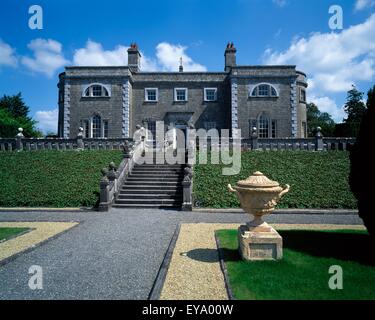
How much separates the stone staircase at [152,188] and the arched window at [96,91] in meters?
12.8

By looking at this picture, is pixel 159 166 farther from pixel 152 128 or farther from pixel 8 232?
pixel 152 128

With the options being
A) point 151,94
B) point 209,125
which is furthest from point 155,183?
point 151,94

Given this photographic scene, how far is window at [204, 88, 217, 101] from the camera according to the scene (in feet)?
90.1

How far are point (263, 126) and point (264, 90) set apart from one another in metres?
3.67

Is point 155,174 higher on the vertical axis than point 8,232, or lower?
higher

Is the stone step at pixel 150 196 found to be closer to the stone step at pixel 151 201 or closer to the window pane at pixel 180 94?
the stone step at pixel 151 201

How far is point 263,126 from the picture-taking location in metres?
26.3

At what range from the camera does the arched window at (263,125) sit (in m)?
26.2

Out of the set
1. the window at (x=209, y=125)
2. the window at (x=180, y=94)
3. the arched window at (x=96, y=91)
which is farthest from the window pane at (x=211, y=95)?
the arched window at (x=96, y=91)

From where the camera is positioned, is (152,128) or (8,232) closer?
(8,232)

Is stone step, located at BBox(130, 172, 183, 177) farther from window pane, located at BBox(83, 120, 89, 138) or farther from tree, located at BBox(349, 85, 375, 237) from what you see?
window pane, located at BBox(83, 120, 89, 138)

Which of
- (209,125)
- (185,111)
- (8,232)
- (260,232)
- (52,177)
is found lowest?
(8,232)

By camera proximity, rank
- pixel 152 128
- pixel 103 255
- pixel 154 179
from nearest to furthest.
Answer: pixel 103 255 → pixel 154 179 → pixel 152 128
